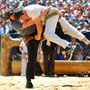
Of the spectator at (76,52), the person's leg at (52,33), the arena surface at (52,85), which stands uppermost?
the person's leg at (52,33)

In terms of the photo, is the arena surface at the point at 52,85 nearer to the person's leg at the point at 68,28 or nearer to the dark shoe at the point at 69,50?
the dark shoe at the point at 69,50

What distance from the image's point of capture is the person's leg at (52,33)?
397cm

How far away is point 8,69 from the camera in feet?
28.2

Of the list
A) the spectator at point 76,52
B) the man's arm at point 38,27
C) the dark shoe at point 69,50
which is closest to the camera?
the dark shoe at point 69,50

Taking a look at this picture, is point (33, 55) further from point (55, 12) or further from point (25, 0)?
point (25, 0)

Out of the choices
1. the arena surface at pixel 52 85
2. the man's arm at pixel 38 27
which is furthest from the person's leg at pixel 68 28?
the arena surface at pixel 52 85

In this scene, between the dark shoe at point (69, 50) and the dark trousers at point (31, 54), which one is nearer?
the dark shoe at point (69, 50)

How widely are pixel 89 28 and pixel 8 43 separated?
3.12 metres

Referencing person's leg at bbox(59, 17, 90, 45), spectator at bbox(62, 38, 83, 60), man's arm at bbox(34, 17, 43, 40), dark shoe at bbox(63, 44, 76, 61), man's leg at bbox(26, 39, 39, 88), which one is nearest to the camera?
dark shoe at bbox(63, 44, 76, 61)

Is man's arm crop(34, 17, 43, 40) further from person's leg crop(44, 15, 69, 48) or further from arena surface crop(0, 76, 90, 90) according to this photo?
arena surface crop(0, 76, 90, 90)

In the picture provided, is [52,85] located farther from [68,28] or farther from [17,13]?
[17,13]

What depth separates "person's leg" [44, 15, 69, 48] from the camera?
3.97 metres

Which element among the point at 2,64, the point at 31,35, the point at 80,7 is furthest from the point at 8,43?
the point at 31,35

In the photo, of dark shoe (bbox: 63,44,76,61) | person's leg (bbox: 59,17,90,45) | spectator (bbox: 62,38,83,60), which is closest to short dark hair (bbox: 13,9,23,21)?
person's leg (bbox: 59,17,90,45)
